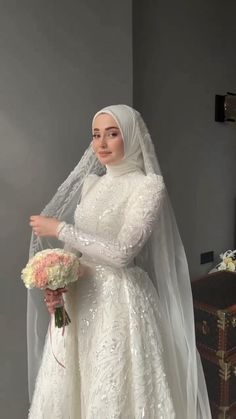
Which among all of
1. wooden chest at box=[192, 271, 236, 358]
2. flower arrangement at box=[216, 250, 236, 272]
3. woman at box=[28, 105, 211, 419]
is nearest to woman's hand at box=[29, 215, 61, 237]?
woman at box=[28, 105, 211, 419]

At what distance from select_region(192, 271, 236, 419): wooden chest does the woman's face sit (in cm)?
85

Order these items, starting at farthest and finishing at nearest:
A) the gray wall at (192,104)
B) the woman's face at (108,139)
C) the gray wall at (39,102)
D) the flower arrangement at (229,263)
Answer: the flower arrangement at (229,263) → the gray wall at (192,104) → the gray wall at (39,102) → the woman's face at (108,139)

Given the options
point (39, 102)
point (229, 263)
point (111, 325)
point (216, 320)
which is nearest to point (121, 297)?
point (111, 325)

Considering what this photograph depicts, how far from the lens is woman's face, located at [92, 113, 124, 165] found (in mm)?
1101

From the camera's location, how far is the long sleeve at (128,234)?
3.31 feet

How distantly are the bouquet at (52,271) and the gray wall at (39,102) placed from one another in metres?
0.39

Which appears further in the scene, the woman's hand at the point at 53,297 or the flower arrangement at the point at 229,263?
the flower arrangement at the point at 229,263

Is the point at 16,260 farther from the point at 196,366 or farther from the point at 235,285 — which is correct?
the point at 235,285

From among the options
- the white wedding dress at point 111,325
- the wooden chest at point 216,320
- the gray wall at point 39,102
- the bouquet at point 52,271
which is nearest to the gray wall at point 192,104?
the gray wall at point 39,102

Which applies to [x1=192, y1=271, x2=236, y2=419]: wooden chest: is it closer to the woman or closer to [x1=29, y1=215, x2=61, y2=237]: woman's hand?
the woman

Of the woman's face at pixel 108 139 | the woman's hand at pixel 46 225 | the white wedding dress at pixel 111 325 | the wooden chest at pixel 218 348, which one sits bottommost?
the wooden chest at pixel 218 348

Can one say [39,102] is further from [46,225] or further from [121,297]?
[121,297]

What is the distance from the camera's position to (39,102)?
4.39ft

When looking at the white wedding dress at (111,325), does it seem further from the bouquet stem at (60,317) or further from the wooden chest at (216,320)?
the wooden chest at (216,320)
